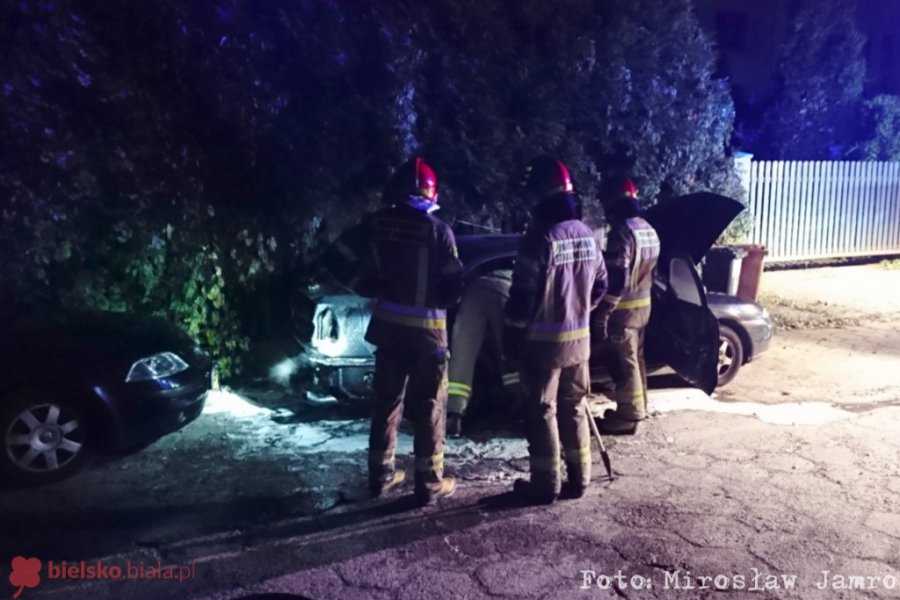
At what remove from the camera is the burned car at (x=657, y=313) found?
5.51 m

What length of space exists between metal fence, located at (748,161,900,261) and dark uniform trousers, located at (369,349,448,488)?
9.91 meters

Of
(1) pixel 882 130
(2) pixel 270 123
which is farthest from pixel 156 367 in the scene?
(1) pixel 882 130

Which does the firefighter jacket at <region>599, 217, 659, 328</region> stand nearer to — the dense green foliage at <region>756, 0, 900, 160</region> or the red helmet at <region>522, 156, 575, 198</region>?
the red helmet at <region>522, 156, 575, 198</region>

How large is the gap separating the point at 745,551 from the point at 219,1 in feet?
18.8

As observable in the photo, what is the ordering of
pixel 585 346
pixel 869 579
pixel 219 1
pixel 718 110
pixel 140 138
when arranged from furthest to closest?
pixel 718 110 → pixel 219 1 → pixel 140 138 → pixel 585 346 → pixel 869 579

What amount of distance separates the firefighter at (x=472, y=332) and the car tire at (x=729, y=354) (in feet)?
7.08

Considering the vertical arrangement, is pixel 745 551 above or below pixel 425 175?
below

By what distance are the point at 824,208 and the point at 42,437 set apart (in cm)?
1301

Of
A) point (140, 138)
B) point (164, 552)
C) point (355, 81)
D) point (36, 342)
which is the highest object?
point (355, 81)

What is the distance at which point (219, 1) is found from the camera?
21.3 ft

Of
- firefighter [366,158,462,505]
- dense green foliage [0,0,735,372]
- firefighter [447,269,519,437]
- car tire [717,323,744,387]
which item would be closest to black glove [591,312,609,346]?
firefighter [447,269,519,437]

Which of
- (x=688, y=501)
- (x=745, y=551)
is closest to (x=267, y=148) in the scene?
(x=688, y=501)

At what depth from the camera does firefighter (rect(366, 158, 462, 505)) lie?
4332 mm

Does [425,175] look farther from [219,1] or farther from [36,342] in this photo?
[219,1]
